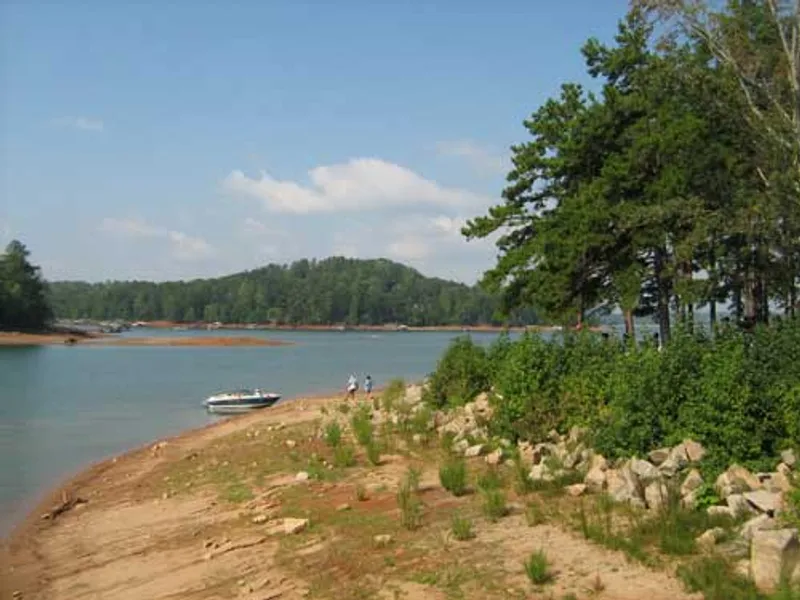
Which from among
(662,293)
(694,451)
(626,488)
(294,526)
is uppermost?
(662,293)

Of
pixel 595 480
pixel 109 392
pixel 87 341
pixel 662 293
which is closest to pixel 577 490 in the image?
pixel 595 480

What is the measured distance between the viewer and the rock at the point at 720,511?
30.8 ft

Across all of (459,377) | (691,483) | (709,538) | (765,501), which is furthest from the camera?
(459,377)

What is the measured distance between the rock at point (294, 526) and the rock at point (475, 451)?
156 inches

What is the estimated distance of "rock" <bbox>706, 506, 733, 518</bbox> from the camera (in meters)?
9.38

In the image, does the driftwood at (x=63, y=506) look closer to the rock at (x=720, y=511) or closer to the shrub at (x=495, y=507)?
the shrub at (x=495, y=507)

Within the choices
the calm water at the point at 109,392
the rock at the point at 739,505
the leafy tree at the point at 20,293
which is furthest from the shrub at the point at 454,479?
the leafy tree at the point at 20,293

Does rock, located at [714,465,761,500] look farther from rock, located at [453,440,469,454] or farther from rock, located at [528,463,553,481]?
rock, located at [453,440,469,454]

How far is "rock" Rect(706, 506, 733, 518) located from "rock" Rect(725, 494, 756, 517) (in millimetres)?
41

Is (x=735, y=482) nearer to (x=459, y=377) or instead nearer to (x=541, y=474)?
(x=541, y=474)

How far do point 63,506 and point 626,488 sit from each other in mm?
12282

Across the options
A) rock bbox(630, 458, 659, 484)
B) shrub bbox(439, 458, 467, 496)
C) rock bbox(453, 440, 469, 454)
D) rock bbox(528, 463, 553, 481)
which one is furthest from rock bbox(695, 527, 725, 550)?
rock bbox(453, 440, 469, 454)

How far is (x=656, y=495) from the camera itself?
1009 centimetres

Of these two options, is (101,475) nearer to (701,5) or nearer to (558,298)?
(558,298)
